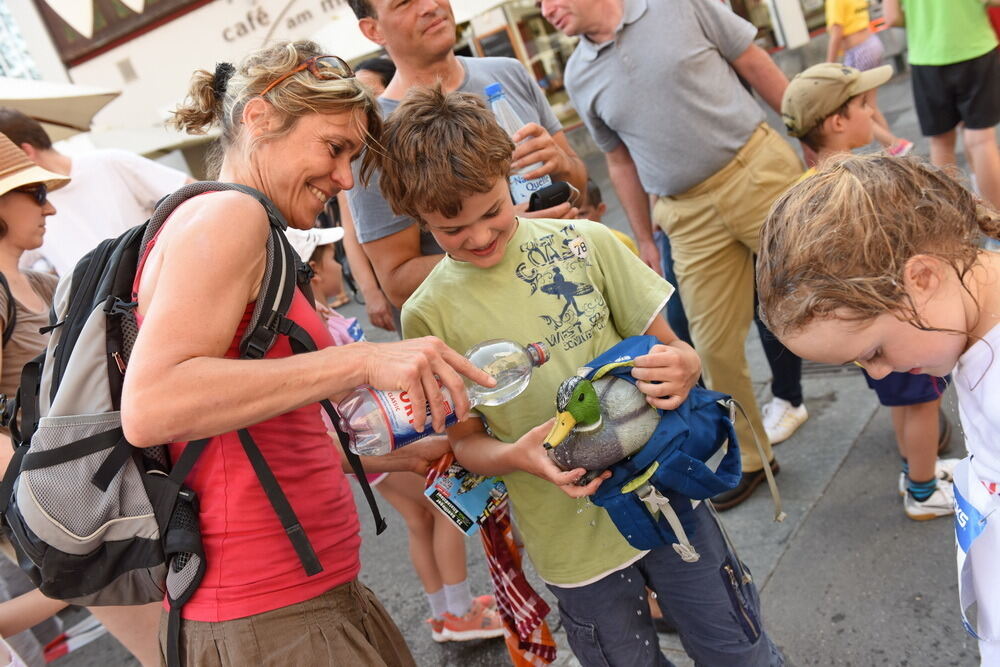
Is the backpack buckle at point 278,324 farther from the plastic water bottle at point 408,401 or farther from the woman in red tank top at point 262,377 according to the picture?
the plastic water bottle at point 408,401

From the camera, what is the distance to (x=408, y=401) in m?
1.77

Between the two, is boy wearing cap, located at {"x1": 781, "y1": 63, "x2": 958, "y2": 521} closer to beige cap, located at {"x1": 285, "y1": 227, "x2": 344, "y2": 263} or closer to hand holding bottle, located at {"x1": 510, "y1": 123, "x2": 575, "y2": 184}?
→ hand holding bottle, located at {"x1": 510, "y1": 123, "x2": 575, "y2": 184}

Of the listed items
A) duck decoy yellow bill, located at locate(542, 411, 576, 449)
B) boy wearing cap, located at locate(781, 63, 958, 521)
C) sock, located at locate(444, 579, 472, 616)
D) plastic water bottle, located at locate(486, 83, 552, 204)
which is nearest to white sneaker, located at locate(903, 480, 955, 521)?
boy wearing cap, located at locate(781, 63, 958, 521)

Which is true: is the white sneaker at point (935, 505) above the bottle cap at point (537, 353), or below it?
below

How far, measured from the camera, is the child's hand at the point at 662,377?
1.76 meters

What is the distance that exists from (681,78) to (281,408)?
7.51 ft

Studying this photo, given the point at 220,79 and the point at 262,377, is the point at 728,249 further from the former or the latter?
the point at 262,377

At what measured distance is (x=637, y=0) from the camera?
10.6 ft

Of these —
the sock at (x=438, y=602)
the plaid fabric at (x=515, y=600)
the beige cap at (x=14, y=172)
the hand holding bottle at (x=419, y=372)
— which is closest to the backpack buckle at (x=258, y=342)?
the hand holding bottle at (x=419, y=372)

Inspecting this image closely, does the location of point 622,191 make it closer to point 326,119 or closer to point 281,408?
point 326,119

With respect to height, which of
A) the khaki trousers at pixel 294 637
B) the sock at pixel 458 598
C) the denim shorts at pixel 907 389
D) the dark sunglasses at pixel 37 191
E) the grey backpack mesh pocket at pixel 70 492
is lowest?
the sock at pixel 458 598

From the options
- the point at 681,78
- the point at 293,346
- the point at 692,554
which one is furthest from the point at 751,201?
the point at 293,346

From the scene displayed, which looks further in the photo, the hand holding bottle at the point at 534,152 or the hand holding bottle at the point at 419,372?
the hand holding bottle at the point at 534,152

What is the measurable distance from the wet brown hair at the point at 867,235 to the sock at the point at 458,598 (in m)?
2.15
